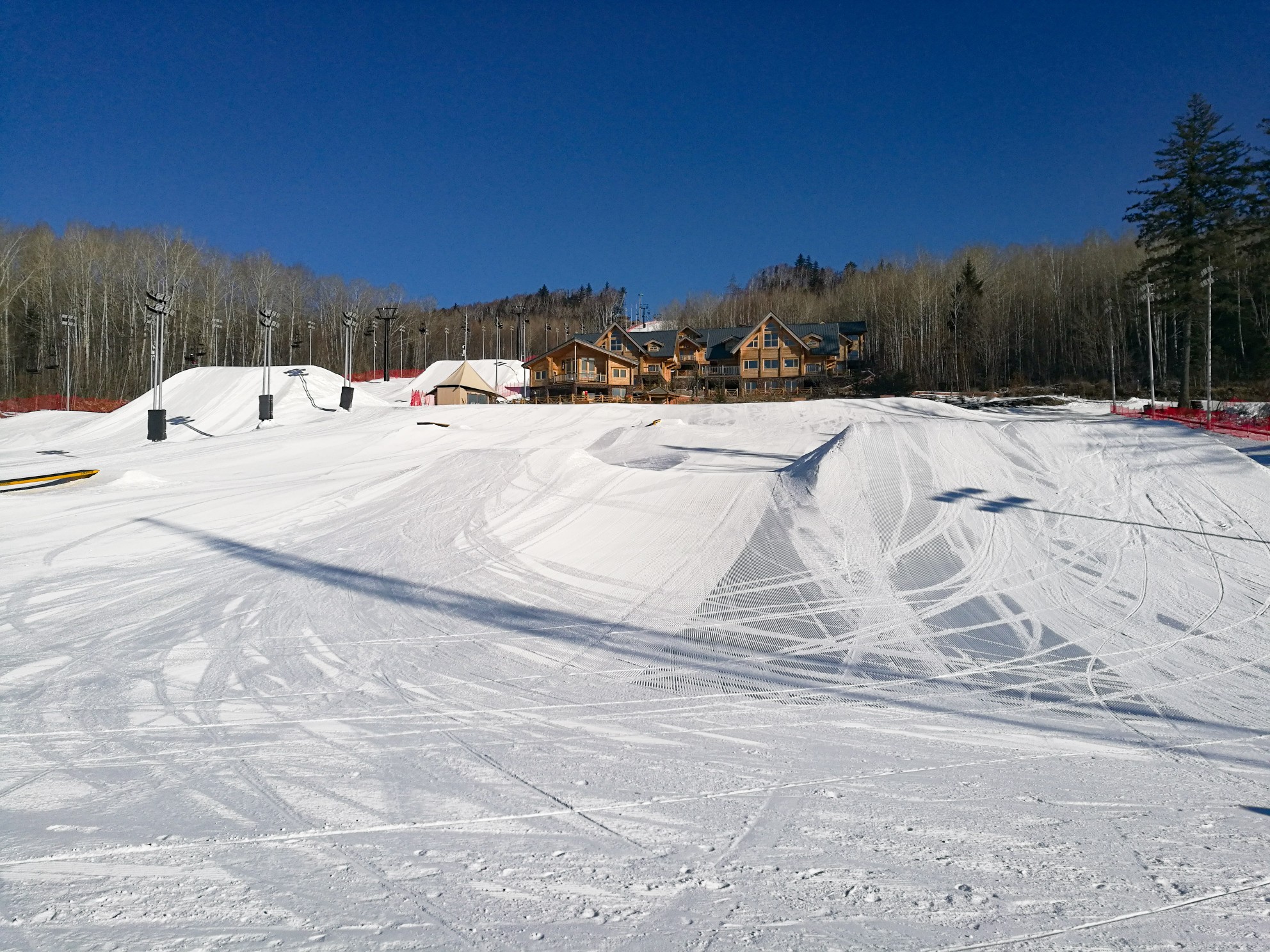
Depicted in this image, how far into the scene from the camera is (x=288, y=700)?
19.6 feet

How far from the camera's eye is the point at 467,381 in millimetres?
50125

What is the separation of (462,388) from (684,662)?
4437 centimetres

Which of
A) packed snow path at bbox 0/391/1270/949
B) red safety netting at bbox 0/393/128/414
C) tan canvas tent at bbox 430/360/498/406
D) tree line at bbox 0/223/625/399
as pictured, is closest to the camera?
packed snow path at bbox 0/391/1270/949

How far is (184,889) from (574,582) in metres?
7.33

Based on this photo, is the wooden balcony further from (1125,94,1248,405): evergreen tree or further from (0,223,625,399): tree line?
(1125,94,1248,405): evergreen tree

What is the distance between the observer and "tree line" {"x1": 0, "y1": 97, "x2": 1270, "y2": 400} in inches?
1483

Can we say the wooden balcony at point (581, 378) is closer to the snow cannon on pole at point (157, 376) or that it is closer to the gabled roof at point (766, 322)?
the gabled roof at point (766, 322)

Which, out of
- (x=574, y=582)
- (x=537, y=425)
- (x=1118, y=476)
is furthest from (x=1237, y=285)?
(x=574, y=582)

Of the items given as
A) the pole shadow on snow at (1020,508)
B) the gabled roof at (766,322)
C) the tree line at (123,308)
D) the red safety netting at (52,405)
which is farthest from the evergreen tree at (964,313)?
the red safety netting at (52,405)

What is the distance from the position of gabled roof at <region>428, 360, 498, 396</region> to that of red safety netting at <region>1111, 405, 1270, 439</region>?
39.1 metres

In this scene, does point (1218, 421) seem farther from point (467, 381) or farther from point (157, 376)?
point (467, 381)

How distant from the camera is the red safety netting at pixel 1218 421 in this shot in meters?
19.1

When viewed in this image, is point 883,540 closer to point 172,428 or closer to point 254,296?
point 172,428

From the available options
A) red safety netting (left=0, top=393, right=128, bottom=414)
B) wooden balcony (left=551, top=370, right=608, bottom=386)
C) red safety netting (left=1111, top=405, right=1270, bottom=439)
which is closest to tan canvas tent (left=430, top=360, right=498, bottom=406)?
wooden balcony (left=551, top=370, right=608, bottom=386)
